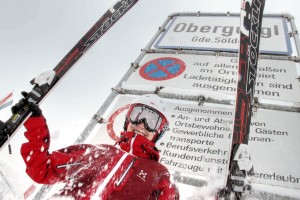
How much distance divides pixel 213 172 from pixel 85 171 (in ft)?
5.41

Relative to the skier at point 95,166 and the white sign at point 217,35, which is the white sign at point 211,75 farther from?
the skier at point 95,166

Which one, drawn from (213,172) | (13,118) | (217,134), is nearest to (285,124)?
(217,134)

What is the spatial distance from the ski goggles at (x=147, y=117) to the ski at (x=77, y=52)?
1036 mm

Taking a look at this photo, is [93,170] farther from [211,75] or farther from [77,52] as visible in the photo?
[211,75]

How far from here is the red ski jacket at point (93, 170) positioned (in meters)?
2.84

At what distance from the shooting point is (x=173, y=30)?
6.83m

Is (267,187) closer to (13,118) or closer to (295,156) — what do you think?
(295,156)

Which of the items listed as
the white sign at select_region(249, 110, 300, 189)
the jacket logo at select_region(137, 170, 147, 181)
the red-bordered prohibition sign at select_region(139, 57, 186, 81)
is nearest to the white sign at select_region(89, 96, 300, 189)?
the white sign at select_region(249, 110, 300, 189)

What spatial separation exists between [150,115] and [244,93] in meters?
1.28

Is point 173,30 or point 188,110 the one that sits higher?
point 173,30

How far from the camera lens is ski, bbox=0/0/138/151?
2.95 metres

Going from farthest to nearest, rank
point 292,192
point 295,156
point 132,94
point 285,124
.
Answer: point 132,94, point 285,124, point 295,156, point 292,192

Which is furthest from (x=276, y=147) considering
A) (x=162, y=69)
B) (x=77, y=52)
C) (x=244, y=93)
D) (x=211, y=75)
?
(x=77, y=52)

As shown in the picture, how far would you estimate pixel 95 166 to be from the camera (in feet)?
10.0
